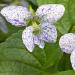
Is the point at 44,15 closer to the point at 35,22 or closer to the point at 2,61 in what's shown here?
the point at 35,22

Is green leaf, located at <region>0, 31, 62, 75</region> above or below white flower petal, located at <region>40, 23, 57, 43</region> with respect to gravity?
below

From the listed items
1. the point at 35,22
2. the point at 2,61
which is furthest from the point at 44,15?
the point at 2,61
